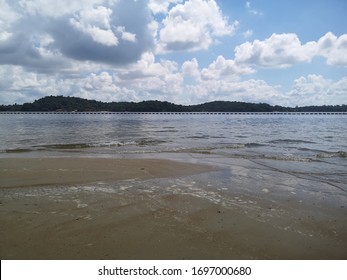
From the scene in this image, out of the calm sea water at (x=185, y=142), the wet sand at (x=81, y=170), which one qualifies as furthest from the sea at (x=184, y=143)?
the wet sand at (x=81, y=170)

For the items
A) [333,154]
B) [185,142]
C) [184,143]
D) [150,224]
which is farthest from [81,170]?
[333,154]

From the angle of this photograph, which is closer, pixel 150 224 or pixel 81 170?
pixel 150 224

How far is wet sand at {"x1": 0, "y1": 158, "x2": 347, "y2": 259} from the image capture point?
5.11m

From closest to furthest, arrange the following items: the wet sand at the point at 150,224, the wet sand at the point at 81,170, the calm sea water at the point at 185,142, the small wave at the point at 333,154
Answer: the wet sand at the point at 150,224 < the wet sand at the point at 81,170 < the small wave at the point at 333,154 < the calm sea water at the point at 185,142

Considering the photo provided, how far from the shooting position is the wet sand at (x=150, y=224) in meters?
5.11

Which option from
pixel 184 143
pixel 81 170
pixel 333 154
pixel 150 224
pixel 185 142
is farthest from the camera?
pixel 185 142

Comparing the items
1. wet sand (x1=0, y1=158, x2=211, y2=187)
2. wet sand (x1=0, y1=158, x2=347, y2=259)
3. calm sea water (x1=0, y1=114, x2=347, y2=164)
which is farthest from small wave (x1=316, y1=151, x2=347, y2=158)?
wet sand (x1=0, y1=158, x2=347, y2=259)

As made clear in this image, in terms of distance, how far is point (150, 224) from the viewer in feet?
20.6

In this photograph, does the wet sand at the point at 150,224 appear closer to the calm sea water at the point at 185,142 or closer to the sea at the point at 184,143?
the sea at the point at 184,143

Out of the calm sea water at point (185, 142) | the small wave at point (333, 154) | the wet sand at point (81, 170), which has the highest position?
the wet sand at point (81, 170)

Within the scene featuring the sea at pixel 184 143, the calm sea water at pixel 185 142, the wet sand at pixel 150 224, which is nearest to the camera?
the wet sand at pixel 150 224

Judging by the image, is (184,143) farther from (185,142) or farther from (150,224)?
(150,224)
